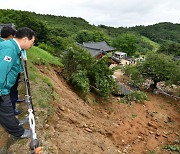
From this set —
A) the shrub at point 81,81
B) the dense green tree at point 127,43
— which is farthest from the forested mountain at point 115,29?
the shrub at point 81,81

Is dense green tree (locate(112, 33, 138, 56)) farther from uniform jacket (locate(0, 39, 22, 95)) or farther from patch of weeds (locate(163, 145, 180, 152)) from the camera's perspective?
uniform jacket (locate(0, 39, 22, 95))

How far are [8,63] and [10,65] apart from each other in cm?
5

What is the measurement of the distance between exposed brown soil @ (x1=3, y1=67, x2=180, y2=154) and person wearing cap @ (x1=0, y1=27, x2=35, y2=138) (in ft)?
6.84

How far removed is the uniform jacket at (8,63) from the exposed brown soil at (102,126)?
2.53m

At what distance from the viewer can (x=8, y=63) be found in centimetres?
346

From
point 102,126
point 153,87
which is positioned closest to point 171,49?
point 153,87

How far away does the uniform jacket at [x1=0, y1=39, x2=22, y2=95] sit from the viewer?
11.3 ft

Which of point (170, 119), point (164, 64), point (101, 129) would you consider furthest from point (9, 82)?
point (164, 64)

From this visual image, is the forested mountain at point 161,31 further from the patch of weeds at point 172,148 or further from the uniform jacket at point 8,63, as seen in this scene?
the uniform jacket at point 8,63

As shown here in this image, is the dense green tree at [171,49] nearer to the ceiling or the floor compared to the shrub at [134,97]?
nearer to the ceiling

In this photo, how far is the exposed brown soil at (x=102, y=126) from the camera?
699 cm

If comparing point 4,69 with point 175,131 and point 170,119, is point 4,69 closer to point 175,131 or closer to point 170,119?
point 175,131

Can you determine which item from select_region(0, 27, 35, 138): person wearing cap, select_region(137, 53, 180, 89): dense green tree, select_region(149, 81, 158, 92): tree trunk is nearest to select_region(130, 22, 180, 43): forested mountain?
select_region(149, 81, 158, 92): tree trunk

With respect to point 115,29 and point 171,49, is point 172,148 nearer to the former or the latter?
point 171,49
